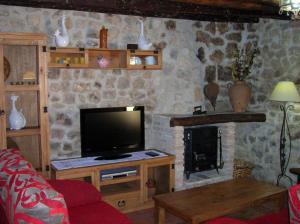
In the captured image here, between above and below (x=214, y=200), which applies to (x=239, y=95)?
above

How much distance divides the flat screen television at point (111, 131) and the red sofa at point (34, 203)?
123 centimetres

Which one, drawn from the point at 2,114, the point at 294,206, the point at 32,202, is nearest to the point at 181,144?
the point at 2,114

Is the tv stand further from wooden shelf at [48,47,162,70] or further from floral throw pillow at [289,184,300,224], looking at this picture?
floral throw pillow at [289,184,300,224]

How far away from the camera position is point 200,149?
15.5 ft

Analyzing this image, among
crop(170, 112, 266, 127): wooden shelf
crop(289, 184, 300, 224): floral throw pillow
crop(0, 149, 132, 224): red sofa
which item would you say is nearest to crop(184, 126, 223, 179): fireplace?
crop(170, 112, 266, 127): wooden shelf

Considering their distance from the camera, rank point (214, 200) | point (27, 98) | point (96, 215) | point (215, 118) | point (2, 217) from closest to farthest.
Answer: point (2, 217) < point (96, 215) < point (214, 200) < point (27, 98) < point (215, 118)

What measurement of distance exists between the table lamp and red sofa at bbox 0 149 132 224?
8.51 ft

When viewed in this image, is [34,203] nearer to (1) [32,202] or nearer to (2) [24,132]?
(1) [32,202]

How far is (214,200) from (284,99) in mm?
1741

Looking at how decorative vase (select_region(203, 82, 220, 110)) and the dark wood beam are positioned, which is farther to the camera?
decorative vase (select_region(203, 82, 220, 110))

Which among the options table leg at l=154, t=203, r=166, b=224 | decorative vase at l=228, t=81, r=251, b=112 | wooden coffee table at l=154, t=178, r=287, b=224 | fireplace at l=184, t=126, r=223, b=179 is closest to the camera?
wooden coffee table at l=154, t=178, r=287, b=224

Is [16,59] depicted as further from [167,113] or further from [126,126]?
[167,113]

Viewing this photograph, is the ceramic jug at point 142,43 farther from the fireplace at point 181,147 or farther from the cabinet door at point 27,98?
the cabinet door at point 27,98

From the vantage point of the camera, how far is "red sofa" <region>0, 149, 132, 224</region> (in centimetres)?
167
